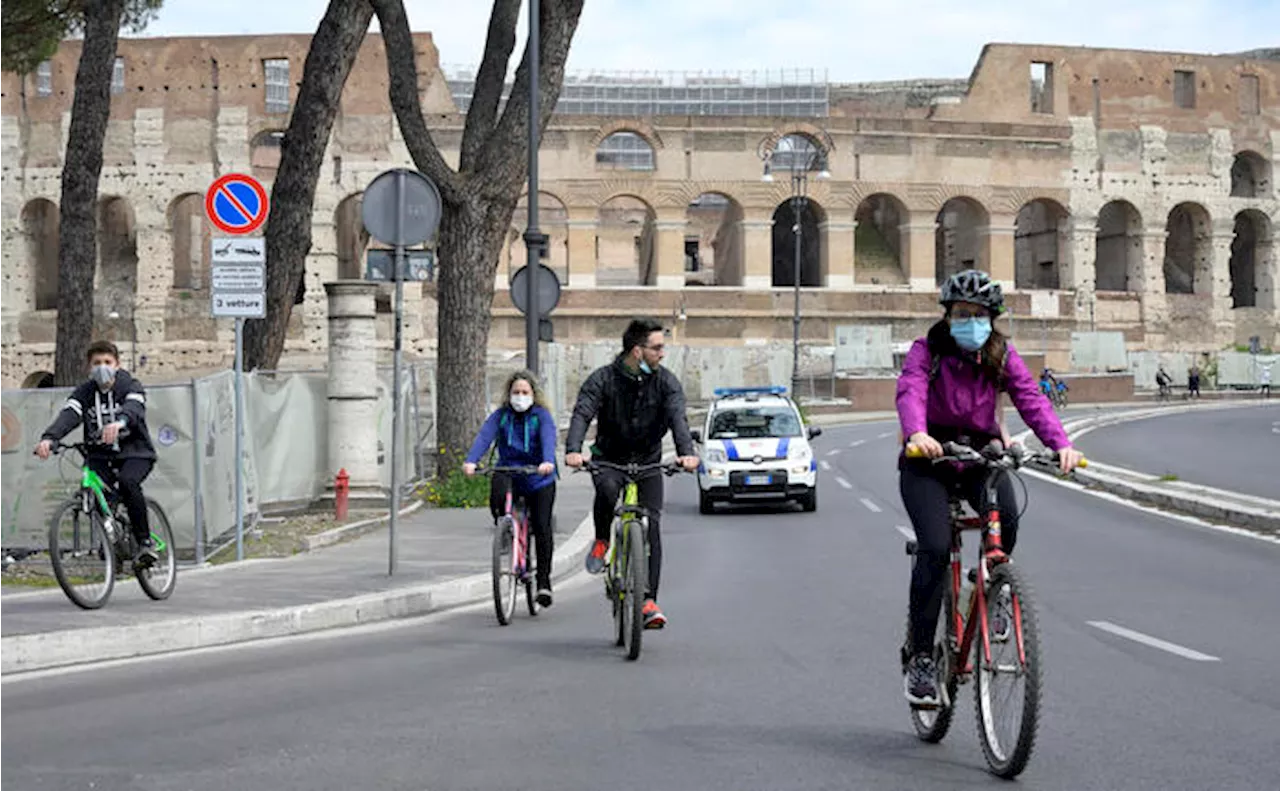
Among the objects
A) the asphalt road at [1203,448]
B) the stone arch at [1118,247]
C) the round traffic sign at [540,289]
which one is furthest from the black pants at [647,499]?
the stone arch at [1118,247]

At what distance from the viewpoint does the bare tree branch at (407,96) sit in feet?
Result: 74.3

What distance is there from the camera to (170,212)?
216 ft

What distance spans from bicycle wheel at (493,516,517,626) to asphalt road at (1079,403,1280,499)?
14.1 m

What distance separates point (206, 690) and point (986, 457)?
454 cm

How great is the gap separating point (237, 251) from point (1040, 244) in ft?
212

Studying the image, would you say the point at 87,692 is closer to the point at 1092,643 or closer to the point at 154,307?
the point at 1092,643

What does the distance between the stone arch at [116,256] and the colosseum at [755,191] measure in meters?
0.12

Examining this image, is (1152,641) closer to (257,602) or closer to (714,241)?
(257,602)

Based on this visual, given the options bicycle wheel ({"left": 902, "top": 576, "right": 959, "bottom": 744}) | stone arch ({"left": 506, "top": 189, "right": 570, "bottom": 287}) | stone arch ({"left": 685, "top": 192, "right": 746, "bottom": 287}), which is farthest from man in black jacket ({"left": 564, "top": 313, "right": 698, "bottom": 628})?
stone arch ({"left": 506, "top": 189, "right": 570, "bottom": 287})

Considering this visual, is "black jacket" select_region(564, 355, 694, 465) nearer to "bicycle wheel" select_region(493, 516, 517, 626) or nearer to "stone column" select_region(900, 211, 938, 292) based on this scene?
"bicycle wheel" select_region(493, 516, 517, 626)

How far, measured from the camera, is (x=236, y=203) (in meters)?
14.3

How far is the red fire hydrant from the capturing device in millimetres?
19109

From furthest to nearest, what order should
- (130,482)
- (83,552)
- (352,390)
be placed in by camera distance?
(352,390) < (130,482) < (83,552)

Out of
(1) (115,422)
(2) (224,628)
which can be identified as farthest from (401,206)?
(2) (224,628)
